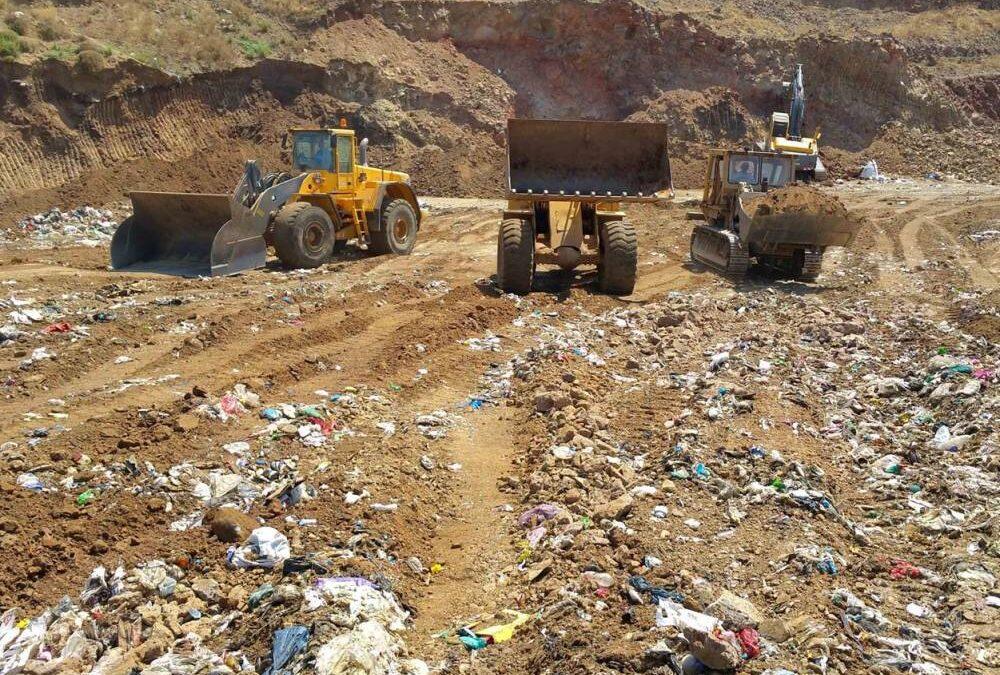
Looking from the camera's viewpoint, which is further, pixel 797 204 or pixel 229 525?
pixel 797 204

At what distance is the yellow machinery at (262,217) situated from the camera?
1230 cm

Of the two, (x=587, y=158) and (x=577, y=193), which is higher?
(x=587, y=158)

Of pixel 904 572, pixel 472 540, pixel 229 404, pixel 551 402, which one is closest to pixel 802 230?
pixel 551 402

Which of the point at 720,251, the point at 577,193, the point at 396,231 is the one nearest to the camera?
the point at 577,193

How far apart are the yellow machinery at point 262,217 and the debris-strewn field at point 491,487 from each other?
194 cm

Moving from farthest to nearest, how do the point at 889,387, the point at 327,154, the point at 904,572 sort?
the point at 327,154
the point at 889,387
the point at 904,572

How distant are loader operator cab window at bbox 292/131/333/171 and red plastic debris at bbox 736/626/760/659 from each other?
11131 mm

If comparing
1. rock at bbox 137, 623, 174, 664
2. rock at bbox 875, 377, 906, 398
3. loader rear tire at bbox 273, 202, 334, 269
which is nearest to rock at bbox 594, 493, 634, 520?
rock at bbox 137, 623, 174, 664

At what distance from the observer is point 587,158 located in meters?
12.1

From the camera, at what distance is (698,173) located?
27547 mm

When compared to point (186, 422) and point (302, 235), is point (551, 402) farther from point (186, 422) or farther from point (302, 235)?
point (302, 235)

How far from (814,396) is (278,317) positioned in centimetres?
585

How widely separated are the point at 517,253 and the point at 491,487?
559cm

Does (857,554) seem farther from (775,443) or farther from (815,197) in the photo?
(815,197)
